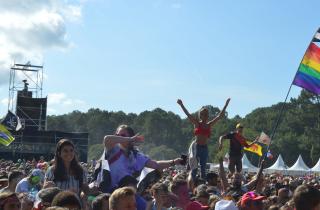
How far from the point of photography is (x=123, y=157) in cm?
779

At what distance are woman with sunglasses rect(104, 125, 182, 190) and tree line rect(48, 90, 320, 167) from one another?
7902 cm

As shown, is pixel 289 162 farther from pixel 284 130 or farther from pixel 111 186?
pixel 111 186

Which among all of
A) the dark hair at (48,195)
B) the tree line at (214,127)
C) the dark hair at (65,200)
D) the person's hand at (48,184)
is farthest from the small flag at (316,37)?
the tree line at (214,127)

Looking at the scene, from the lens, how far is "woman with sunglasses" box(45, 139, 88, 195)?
734cm

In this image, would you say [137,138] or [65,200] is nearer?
[65,200]

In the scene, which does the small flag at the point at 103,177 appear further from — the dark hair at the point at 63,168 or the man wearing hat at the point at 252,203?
the man wearing hat at the point at 252,203

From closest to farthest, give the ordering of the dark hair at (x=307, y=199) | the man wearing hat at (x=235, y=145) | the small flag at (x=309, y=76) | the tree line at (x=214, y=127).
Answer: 1. the dark hair at (x=307, y=199)
2. the small flag at (x=309, y=76)
3. the man wearing hat at (x=235, y=145)
4. the tree line at (x=214, y=127)

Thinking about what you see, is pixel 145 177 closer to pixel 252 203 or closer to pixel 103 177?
pixel 103 177

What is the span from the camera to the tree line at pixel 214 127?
359 ft

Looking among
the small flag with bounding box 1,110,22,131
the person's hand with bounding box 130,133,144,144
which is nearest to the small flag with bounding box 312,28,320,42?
the person's hand with bounding box 130,133,144,144

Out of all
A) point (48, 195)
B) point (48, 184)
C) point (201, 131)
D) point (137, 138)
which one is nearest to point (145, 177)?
point (137, 138)

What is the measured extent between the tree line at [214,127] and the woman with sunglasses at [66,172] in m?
79.6

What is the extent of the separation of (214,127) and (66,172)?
12391cm

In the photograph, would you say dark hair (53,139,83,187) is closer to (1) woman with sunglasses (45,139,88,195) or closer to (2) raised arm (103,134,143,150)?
(1) woman with sunglasses (45,139,88,195)
